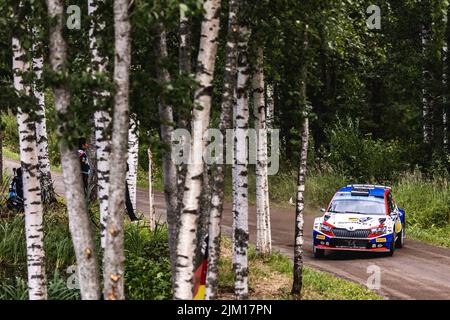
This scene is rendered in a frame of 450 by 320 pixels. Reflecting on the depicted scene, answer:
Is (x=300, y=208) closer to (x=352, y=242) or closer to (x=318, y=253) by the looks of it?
(x=352, y=242)

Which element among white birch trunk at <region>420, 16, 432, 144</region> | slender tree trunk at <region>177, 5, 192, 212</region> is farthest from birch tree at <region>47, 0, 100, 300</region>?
white birch trunk at <region>420, 16, 432, 144</region>

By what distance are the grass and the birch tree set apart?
392 centimetres

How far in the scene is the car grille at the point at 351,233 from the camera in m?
18.3

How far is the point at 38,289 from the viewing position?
10945mm

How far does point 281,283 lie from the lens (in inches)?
571

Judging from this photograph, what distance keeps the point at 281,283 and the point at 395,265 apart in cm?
421

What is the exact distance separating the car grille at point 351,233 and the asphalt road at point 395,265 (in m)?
0.56

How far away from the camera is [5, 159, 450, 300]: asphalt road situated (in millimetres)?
15163

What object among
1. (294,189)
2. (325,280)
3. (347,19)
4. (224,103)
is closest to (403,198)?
(294,189)

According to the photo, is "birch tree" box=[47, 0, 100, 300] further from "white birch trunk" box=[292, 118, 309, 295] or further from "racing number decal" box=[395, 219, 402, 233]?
"racing number decal" box=[395, 219, 402, 233]

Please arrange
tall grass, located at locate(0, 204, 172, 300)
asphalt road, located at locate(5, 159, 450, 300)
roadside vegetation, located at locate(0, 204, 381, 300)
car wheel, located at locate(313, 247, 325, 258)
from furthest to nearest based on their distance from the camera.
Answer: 1. car wheel, located at locate(313, 247, 325, 258)
2. asphalt road, located at locate(5, 159, 450, 300)
3. roadside vegetation, located at locate(0, 204, 381, 300)
4. tall grass, located at locate(0, 204, 172, 300)

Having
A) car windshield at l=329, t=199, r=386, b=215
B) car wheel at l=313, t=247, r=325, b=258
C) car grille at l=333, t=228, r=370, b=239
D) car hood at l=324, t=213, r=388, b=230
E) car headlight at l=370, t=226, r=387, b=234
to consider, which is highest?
car windshield at l=329, t=199, r=386, b=215

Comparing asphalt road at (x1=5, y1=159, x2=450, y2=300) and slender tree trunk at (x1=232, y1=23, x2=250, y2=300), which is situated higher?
slender tree trunk at (x1=232, y1=23, x2=250, y2=300)
